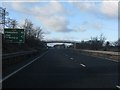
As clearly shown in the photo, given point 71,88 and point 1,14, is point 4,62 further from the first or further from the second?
point 1,14

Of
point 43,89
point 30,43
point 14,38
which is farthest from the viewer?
point 30,43

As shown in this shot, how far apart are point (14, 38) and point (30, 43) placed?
4775 centimetres

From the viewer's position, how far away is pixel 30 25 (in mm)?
102312

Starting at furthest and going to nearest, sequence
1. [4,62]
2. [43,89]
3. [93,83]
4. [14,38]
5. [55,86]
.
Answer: [14,38], [4,62], [93,83], [55,86], [43,89]

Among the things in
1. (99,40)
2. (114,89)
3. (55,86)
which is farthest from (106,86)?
(99,40)

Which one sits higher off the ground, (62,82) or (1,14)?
(1,14)

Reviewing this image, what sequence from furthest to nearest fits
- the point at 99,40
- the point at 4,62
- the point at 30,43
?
1. the point at 99,40
2. the point at 30,43
3. the point at 4,62

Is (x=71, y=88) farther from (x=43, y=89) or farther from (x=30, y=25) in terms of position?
(x=30, y=25)

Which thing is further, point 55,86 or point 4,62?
point 4,62

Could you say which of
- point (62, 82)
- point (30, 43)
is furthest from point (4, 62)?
point (30, 43)

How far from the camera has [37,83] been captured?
14367mm

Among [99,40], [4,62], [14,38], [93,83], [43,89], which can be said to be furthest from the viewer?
[99,40]

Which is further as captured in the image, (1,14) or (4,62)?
(1,14)

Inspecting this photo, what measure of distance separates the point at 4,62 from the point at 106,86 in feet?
45.7
